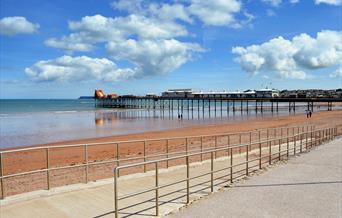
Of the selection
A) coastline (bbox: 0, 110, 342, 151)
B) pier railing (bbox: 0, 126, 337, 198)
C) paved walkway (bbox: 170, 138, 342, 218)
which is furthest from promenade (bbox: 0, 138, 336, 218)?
coastline (bbox: 0, 110, 342, 151)

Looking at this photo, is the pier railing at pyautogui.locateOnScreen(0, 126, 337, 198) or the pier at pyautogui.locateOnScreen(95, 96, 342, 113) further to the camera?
the pier at pyautogui.locateOnScreen(95, 96, 342, 113)

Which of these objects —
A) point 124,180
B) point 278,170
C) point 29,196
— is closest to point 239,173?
point 278,170

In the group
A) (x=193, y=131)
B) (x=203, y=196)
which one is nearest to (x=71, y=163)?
(x=203, y=196)

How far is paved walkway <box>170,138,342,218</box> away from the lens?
603 centimetres

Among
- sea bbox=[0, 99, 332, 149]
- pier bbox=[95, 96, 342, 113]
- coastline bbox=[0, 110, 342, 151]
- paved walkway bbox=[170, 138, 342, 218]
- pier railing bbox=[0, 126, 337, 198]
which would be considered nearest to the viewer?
paved walkway bbox=[170, 138, 342, 218]

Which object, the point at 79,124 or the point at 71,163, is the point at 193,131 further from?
the point at 71,163

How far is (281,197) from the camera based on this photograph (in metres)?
6.98

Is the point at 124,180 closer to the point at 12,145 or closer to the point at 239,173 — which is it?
the point at 239,173

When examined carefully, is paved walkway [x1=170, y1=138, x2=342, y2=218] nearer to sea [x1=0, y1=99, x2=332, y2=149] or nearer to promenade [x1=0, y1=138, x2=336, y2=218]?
promenade [x1=0, y1=138, x2=336, y2=218]

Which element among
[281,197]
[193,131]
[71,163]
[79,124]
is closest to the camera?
[281,197]

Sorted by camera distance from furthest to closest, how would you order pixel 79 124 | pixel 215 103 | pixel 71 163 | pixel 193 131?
pixel 215 103, pixel 79 124, pixel 193 131, pixel 71 163

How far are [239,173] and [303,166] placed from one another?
2065 millimetres

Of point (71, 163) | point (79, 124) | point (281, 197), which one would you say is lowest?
point (79, 124)

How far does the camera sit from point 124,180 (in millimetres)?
8539
